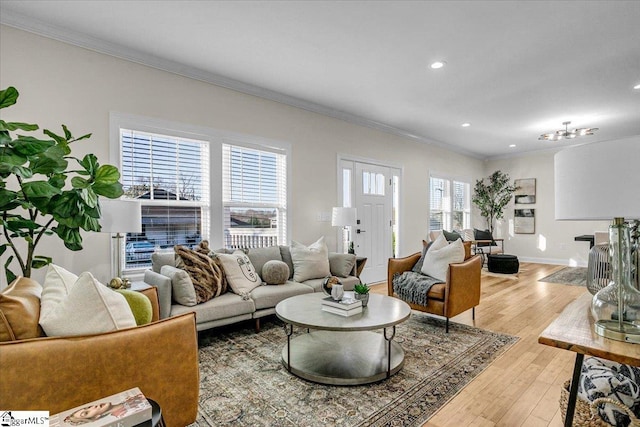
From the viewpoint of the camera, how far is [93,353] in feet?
3.85

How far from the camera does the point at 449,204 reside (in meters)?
7.54

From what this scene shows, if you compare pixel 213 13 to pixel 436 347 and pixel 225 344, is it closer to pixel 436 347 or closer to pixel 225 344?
pixel 225 344

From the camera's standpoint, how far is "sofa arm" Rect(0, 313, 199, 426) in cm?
106

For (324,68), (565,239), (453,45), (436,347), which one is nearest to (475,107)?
(453,45)

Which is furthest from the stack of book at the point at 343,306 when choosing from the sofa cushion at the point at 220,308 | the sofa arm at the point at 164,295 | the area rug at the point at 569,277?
the area rug at the point at 569,277

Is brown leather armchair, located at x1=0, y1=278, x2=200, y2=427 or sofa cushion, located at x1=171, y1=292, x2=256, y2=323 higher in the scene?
brown leather armchair, located at x1=0, y1=278, x2=200, y2=427

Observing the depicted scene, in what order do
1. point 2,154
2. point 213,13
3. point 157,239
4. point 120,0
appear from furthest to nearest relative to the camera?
point 157,239
point 213,13
point 120,0
point 2,154

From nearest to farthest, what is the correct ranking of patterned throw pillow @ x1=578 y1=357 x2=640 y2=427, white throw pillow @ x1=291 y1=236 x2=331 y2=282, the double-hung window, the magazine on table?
the magazine on table → patterned throw pillow @ x1=578 y1=357 x2=640 y2=427 → white throw pillow @ x1=291 y1=236 x2=331 y2=282 → the double-hung window

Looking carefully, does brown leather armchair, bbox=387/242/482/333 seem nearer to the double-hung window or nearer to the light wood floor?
the light wood floor

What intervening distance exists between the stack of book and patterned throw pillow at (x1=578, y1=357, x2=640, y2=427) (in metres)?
1.31

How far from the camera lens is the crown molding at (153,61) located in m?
2.68

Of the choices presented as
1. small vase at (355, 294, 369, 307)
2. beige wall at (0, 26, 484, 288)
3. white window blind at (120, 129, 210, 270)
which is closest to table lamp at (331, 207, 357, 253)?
beige wall at (0, 26, 484, 288)

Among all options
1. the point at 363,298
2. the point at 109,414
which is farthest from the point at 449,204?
the point at 109,414

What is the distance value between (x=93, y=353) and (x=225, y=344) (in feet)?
6.20
